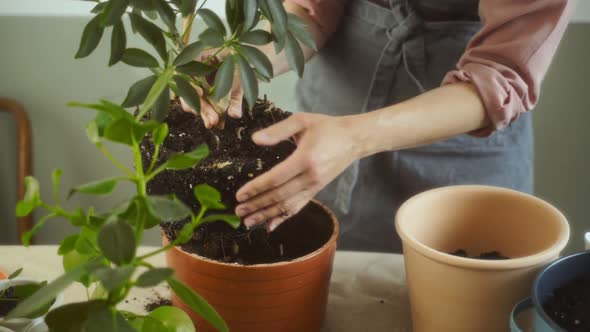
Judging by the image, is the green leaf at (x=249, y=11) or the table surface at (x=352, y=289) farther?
the table surface at (x=352, y=289)

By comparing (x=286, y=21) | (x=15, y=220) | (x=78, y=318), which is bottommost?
(x=15, y=220)

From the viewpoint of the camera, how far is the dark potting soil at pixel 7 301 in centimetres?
78

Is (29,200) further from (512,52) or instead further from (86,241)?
(512,52)

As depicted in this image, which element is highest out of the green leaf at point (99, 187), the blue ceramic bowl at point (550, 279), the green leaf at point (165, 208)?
the green leaf at point (99, 187)

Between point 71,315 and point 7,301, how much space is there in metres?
0.34

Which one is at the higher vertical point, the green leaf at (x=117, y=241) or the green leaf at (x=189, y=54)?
the green leaf at (x=189, y=54)

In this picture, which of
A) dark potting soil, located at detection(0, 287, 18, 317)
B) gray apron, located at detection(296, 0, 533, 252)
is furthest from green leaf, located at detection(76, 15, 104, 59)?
gray apron, located at detection(296, 0, 533, 252)

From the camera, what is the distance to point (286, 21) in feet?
2.30

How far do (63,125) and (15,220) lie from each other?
1.11 ft

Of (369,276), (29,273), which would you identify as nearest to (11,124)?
(29,273)

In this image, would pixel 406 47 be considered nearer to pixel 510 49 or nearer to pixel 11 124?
pixel 510 49

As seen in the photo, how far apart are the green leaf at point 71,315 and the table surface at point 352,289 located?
0.39 metres

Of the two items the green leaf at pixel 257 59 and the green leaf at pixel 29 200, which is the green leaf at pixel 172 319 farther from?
the green leaf at pixel 257 59

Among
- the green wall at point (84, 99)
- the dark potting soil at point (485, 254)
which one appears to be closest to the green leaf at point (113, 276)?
the dark potting soil at point (485, 254)
